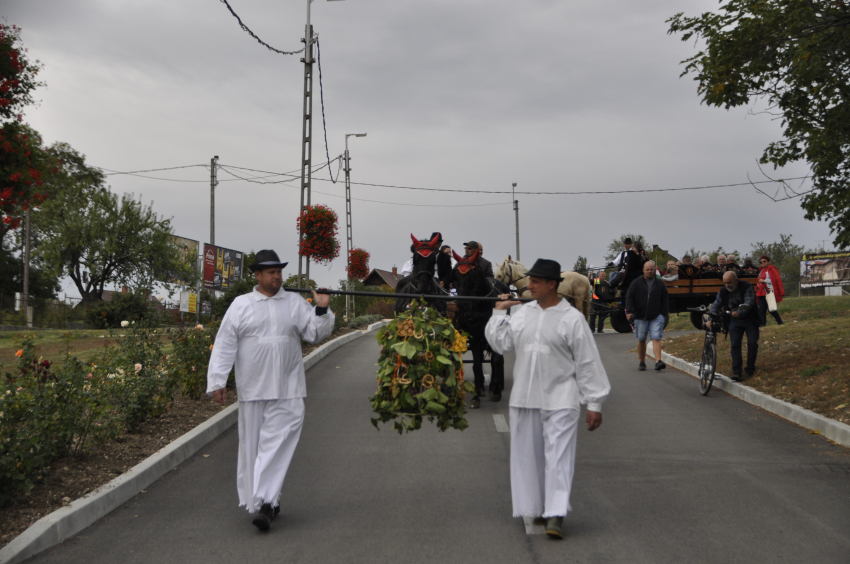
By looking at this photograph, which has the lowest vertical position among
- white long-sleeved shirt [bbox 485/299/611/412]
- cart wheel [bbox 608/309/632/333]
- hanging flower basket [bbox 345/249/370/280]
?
cart wheel [bbox 608/309/632/333]

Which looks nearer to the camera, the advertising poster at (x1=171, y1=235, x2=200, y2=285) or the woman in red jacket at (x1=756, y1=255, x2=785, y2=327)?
the woman in red jacket at (x1=756, y1=255, x2=785, y2=327)

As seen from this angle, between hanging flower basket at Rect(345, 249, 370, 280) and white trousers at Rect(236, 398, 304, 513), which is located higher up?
hanging flower basket at Rect(345, 249, 370, 280)

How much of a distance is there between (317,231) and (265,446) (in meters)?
15.7

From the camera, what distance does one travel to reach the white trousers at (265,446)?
5.83 meters

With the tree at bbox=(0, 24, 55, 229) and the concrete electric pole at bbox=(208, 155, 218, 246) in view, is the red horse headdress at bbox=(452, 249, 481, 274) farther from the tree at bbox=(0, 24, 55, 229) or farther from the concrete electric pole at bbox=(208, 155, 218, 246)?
the concrete electric pole at bbox=(208, 155, 218, 246)

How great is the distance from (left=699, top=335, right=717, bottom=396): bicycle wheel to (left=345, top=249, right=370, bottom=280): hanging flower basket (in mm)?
21989

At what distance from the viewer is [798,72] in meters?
11.4

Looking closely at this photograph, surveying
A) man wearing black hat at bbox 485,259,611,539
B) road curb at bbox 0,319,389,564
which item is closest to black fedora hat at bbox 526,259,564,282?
man wearing black hat at bbox 485,259,611,539

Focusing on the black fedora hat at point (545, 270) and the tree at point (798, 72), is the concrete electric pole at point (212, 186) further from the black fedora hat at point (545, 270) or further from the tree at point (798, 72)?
the black fedora hat at point (545, 270)

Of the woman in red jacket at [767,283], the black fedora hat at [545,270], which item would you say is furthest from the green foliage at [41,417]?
the woman in red jacket at [767,283]

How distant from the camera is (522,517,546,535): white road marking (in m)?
5.63

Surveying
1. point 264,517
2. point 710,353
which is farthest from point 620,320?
point 264,517

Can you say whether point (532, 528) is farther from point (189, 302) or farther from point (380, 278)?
point (380, 278)

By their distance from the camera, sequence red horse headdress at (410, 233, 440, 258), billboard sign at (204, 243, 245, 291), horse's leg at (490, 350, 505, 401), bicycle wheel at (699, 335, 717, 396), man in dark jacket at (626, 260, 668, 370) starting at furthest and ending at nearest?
billboard sign at (204, 243, 245, 291)
man in dark jacket at (626, 260, 668, 370)
bicycle wheel at (699, 335, 717, 396)
horse's leg at (490, 350, 505, 401)
red horse headdress at (410, 233, 440, 258)
